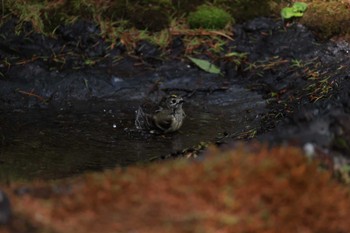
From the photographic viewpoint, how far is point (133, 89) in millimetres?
10297

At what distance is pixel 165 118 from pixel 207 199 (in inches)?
198

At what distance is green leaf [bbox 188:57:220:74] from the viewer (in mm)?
10695

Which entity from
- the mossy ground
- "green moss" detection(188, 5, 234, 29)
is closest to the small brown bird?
the mossy ground

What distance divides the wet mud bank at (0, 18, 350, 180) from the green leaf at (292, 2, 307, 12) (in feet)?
1.36

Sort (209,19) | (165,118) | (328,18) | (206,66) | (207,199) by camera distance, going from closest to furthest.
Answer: (207,199) < (165,118) < (206,66) < (328,18) < (209,19)

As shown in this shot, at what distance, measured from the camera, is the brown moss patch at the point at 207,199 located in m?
3.62

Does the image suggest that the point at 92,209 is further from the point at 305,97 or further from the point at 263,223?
the point at 305,97

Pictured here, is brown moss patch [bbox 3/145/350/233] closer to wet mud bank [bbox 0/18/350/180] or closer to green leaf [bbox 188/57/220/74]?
wet mud bank [bbox 0/18/350/180]

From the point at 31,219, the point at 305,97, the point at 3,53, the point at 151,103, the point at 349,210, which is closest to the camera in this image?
the point at 31,219

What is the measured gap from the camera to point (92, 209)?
3.73 meters

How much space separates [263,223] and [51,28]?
804 cm

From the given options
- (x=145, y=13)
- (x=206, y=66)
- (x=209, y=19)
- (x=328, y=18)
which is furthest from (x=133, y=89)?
(x=328, y=18)

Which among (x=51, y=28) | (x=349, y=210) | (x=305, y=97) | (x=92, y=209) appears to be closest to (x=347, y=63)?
(x=305, y=97)

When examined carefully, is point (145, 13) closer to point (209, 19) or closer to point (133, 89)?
point (209, 19)
